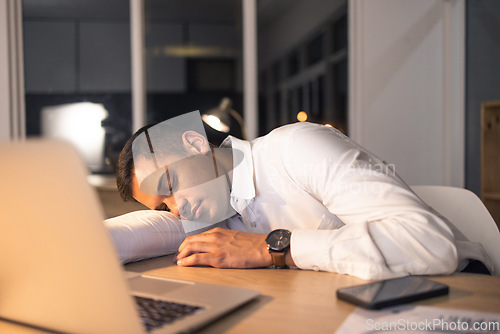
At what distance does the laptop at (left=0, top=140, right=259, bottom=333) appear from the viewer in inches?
18.5

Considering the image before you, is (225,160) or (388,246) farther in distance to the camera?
(225,160)

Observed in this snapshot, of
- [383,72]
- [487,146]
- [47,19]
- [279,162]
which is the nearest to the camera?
[279,162]

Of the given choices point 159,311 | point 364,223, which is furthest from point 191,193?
point 159,311

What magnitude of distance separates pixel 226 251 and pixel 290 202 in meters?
0.30

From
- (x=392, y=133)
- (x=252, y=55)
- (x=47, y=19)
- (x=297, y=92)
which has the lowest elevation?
(x=392, y=133)

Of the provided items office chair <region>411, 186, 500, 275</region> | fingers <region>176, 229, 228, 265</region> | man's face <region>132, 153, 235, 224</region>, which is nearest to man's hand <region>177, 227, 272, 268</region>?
fingers <region>176, 229, 228, 265</region>

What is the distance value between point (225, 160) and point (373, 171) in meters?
0.50

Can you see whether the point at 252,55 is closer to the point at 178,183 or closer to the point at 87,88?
the point at 87,88

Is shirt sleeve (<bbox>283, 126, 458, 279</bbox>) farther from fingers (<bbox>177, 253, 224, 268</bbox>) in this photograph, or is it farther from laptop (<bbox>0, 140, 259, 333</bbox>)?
laptop (<bbox>0, 140, 259, 333</bbox>)

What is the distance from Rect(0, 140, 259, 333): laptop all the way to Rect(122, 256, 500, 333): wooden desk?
8cm

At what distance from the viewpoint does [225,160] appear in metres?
1.35

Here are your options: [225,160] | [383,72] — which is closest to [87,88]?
[383,72]

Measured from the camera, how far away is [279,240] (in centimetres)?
100

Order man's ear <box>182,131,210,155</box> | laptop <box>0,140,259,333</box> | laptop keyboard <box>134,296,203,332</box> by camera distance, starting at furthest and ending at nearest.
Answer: man's ear <box>182,131,210,155</box> < laptop keyboard <box>134,296,203,332</box> < laptop <box>0,140,259,333</box>
